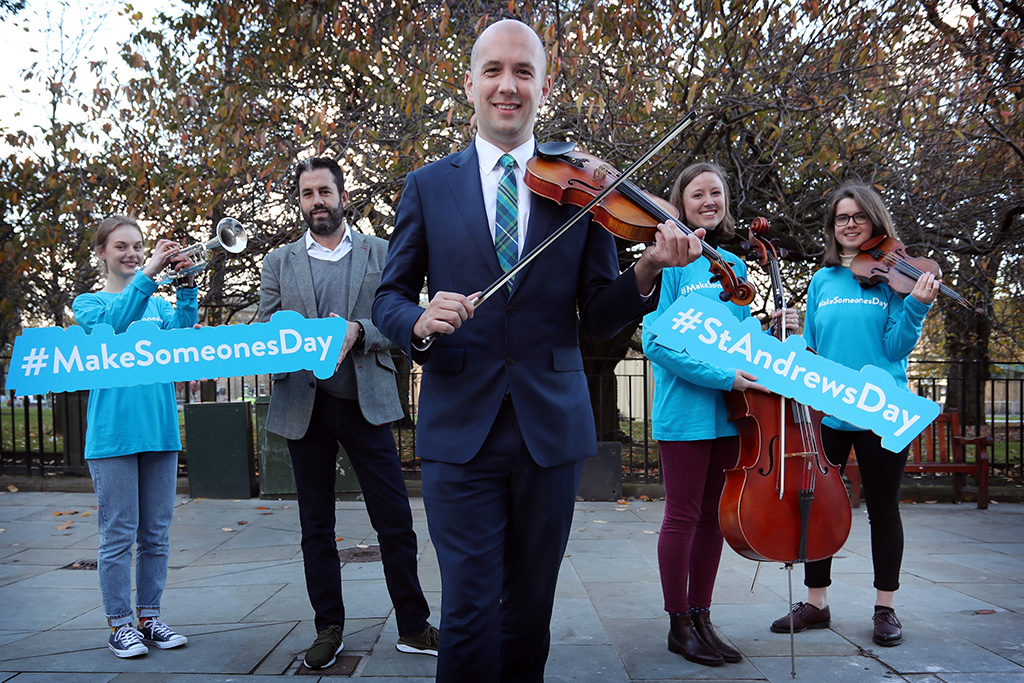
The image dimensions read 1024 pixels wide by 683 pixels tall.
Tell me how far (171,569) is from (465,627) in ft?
13.2

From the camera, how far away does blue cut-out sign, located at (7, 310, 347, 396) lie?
3.36 metres

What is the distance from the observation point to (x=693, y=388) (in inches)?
137

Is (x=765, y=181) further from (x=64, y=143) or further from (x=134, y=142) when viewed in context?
(x=64, y=143)

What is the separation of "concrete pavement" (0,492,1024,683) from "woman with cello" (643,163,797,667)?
0.60 feet

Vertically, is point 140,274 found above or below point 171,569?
above

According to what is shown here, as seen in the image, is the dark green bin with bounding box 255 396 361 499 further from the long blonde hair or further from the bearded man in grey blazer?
the bearded man in grey blazer

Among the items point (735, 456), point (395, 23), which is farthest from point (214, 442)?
point (735, 456)

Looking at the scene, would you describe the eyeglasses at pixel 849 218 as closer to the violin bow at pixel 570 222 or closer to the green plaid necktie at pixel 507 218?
the violin bow at pixel 570 222

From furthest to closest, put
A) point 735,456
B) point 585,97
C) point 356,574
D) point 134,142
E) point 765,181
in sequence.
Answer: point 765,181 → point 134,142 → point 585,97 → point 356,574 → point 735,456

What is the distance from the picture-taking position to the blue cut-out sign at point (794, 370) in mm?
3150

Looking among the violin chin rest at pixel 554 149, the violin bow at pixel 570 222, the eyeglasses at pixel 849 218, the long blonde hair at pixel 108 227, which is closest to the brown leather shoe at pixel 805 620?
the eyeglasses at pixel 849 218

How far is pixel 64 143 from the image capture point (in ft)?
26.1

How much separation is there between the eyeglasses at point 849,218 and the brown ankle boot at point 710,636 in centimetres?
194

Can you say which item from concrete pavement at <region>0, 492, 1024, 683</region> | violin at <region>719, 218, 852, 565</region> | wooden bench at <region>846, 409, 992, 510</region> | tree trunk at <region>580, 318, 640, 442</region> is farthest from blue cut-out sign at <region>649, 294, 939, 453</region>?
tree trunk at <region>580, 318, 640, 442</region>
